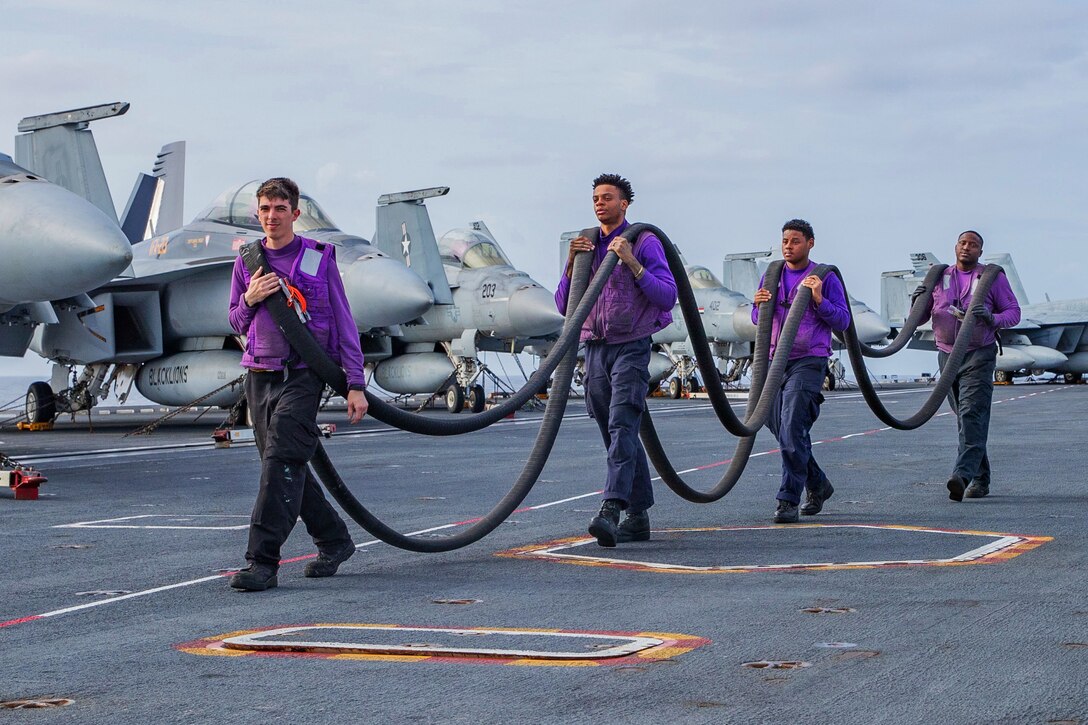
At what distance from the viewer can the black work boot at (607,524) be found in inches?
266

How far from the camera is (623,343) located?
7.17 metres

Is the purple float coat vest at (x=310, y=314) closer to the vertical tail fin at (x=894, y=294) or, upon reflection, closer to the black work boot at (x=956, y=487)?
the black work boot at (x=956, y=487)

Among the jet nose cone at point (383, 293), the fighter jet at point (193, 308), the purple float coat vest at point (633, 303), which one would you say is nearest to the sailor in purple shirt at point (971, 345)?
the purple float coat vest at point (633, 303)

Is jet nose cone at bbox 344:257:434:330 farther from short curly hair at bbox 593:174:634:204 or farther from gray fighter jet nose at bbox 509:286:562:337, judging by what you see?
short curly hair at bbox 593:174:634:204

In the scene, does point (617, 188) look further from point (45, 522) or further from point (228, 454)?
point (228, 454)

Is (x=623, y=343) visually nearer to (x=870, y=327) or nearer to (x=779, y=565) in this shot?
(x=779, y=565)

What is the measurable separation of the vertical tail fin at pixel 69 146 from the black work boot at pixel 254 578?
1369cm

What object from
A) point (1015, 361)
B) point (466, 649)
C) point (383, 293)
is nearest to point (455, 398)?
point (383, 293)

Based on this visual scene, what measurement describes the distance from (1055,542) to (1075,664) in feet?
9.95

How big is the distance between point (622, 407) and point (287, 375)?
200 centimetres

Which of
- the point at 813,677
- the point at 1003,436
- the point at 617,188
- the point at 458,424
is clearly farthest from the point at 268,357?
the point at 1003,436

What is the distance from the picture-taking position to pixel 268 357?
592cm

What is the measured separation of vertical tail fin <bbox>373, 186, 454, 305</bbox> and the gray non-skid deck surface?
15998 mm

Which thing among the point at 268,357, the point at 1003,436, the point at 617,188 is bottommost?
the point at 1003,436
